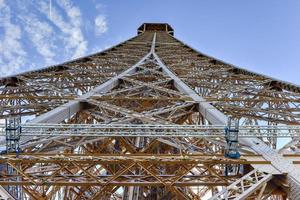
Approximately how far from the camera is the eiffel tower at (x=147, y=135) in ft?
20.8

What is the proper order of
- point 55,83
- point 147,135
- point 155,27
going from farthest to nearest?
1. point 155,27
2. point 55,83
3. point 147,135

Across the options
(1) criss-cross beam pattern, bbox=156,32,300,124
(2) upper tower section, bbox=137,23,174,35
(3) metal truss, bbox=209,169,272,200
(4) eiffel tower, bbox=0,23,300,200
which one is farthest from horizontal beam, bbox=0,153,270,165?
(2) upper tower section, bbox=137,23,174,35

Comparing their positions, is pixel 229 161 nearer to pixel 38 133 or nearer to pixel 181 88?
pixel 38 133

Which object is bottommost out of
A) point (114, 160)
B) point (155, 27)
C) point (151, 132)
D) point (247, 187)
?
point (247, 187)

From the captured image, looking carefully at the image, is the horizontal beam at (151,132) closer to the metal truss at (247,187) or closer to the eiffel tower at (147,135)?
the eiffel tower at (147,135)

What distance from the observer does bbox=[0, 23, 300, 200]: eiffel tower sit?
633 cm

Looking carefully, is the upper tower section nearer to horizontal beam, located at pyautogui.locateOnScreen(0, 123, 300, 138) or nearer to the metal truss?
horizontal beam, located at pyautogui.locateOnScreen(0, 123, 300, 138)

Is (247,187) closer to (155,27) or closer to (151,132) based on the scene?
(151,132)

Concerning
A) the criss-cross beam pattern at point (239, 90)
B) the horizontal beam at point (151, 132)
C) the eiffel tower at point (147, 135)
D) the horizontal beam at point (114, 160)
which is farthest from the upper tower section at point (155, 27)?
the horizontal beam at point (114, 160)

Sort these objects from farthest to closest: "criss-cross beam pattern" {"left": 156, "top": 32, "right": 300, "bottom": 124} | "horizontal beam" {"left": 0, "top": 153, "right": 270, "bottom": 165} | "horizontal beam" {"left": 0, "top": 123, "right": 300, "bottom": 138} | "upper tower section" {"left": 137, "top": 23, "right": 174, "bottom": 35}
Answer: "upper tower section" {"left": 137, "top": 23, "right": 174, "bottom": 35} → "criss-cross beam pattern" {"left": 156, "top": 32, "right": 300, "bottom": 124} → "horizontal beam" {"left": 0, "top": 123, "right": 300, "bottom": 138} → "horizontal beam" {"left": 0, "top": 153, "right": 270, "bottom": 165}

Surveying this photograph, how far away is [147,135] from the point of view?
23.9ft

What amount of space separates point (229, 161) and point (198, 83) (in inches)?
402

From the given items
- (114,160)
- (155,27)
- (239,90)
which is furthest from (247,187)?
(155,27)

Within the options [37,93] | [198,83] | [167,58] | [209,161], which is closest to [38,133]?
[209,161]
